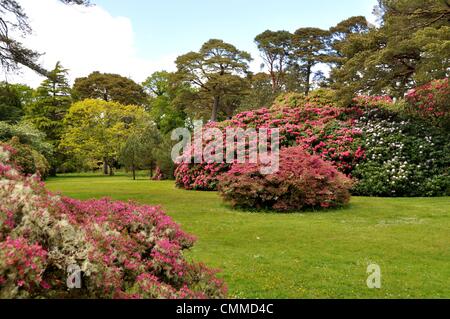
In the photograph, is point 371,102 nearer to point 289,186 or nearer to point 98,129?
point 289,186

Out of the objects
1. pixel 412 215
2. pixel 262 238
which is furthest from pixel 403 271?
pixel 412 215

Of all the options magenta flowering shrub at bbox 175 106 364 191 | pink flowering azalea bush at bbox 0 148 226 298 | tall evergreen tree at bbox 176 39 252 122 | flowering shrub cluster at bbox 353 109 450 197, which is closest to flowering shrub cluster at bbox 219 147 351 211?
flowering shrub cluster at bbox 353 109 450 197

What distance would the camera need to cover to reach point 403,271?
533 cm

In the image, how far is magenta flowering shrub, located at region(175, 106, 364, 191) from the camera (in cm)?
1631

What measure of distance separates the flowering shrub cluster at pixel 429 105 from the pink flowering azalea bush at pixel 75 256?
1494 centimetres

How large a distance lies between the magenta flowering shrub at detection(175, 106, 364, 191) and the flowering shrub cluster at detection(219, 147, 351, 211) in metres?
4.34

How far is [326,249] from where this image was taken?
260 inches

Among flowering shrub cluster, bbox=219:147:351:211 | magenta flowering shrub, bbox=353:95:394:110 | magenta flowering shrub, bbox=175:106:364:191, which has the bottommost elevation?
flowering shrub cluster, bbox=219:147:351:211

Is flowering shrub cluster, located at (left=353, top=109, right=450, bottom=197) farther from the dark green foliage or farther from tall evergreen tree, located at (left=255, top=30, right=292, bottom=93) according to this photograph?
the dark green foliage

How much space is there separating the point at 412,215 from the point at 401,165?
5.18 meters

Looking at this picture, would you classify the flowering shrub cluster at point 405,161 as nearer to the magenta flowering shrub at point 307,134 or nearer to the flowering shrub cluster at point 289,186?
the magenta flowering shrub at point 307,134

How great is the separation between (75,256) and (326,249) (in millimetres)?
5003

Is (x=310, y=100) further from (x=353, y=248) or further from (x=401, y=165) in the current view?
(x=353, y=248)

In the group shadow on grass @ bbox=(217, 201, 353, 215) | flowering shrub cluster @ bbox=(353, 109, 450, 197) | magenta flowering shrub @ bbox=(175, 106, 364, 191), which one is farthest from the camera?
magenta flowering shrub @ bbox=(175, 106, 364, 191)
